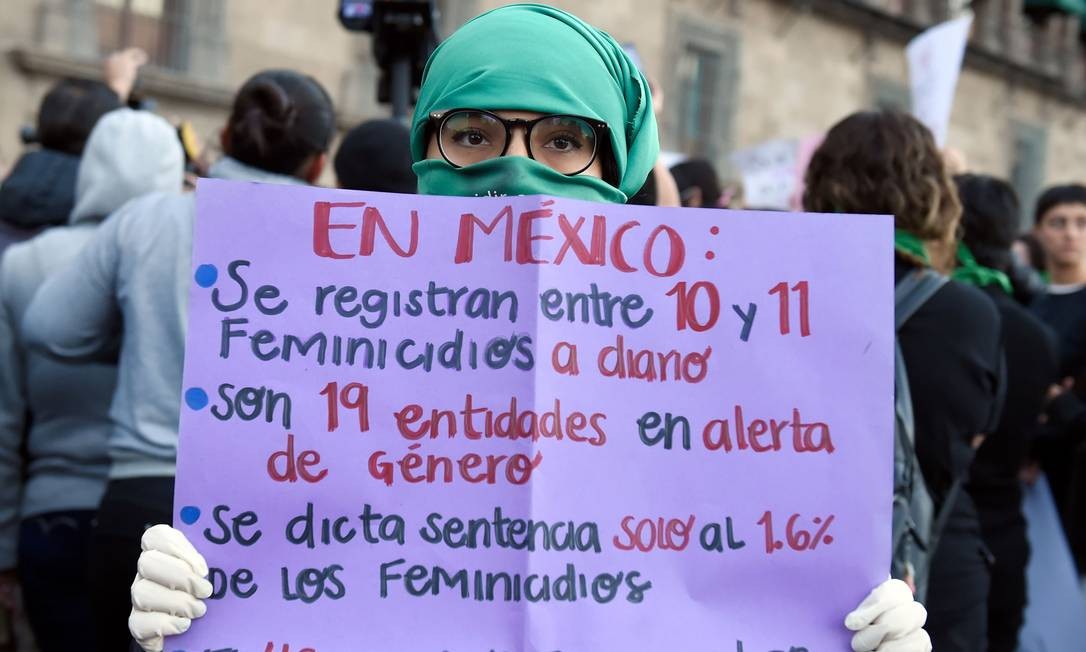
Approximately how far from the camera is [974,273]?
359 cm

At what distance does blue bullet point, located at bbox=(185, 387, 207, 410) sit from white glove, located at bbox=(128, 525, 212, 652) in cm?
14

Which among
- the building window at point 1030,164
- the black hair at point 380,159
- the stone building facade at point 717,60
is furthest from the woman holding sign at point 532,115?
the building window at point 1030,164

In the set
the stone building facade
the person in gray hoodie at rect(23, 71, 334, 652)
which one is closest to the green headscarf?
the person in gray hoodie at rect(23, 71, 334, 652)

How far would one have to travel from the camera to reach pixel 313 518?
151 cm

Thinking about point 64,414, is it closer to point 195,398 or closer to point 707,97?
point 195,398

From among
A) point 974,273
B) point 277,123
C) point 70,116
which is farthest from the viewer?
point 70,116

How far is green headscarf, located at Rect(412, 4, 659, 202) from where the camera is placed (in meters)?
1.72

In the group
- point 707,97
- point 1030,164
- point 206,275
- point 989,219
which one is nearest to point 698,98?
point 707,97

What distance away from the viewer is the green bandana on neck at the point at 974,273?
11.8 feet

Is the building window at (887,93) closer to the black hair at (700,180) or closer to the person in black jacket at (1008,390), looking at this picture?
the black hair at (700,180)

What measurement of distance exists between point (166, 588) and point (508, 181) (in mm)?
659

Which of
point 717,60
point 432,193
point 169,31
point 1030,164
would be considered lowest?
point 432,193

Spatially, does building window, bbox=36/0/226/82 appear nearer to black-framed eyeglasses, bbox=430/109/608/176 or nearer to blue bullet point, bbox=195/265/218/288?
black-framed eyeglasses, bbox=430/109/608/176

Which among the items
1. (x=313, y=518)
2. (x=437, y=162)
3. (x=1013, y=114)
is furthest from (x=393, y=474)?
(x=1013, y=114)
